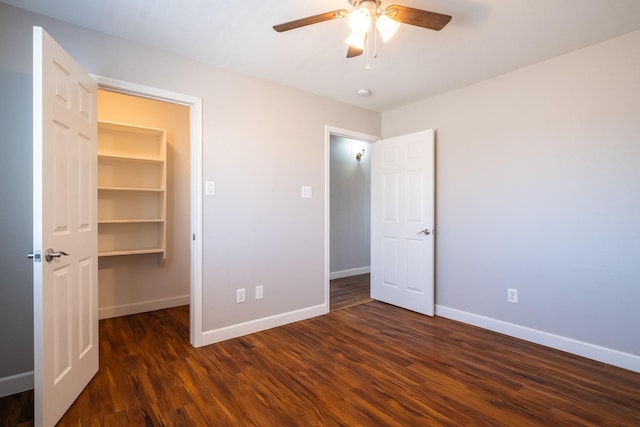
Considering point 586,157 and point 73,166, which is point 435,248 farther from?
point 73,166

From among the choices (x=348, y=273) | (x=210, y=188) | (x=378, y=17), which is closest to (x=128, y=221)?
(x=210, y=188)

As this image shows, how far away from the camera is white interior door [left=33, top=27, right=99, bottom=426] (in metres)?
1.51

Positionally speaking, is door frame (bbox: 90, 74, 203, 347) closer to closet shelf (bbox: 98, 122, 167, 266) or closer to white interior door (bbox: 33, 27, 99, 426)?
white interior door (bbox: 33, 27, 99, 426)

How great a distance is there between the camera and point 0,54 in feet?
6.14

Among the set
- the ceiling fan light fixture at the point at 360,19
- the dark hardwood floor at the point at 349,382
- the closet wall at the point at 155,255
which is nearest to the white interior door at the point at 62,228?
the dark hardwood floor at the point at 349,382

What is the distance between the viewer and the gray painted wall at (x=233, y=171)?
1.94 m

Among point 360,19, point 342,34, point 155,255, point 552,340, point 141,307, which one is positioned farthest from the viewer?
point 155,255

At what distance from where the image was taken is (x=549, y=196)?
8.47 feet

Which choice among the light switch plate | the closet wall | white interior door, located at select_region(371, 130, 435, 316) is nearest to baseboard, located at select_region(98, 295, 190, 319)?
the closet wall

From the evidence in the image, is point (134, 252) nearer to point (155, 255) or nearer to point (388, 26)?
point (155, 255)

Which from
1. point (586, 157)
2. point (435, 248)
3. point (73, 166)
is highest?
point (586, 157)

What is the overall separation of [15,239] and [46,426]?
113cm

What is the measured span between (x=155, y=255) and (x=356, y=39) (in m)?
3.09

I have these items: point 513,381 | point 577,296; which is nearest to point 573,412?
point 513,381
